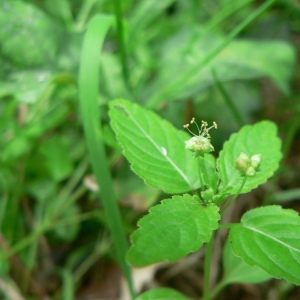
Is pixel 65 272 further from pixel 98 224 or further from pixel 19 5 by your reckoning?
pixel 19 5

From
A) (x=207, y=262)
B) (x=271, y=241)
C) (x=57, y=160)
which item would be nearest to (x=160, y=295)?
(x=207, y=262)

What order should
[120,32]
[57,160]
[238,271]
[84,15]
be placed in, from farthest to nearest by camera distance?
[84,15] → [57,160] → [120,32] → [238,271]

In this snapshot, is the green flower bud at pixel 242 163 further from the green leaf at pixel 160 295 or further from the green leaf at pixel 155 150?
the green leaf at pixel 160 295

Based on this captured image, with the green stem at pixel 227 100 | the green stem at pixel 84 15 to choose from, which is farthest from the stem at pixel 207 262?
the green stem at pixel 84 15

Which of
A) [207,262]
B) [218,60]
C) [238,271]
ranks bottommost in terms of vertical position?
[238,271]

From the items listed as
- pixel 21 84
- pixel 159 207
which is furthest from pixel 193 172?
pixel 21 84

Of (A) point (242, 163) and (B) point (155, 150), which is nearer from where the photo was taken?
(A) point (242, 163)

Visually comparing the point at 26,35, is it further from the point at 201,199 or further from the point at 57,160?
the point at 201,199
